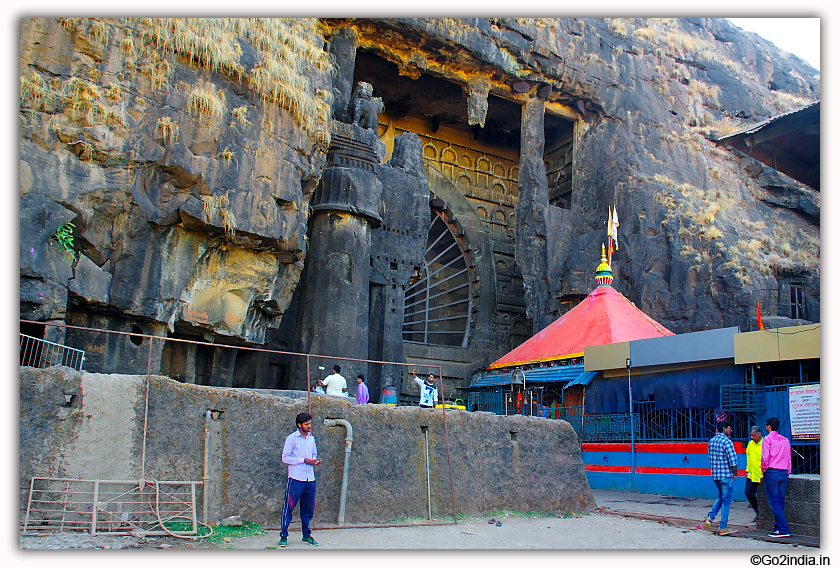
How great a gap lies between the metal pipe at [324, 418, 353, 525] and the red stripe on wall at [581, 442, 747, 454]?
22.8 feet

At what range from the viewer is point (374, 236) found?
17906 millimetres

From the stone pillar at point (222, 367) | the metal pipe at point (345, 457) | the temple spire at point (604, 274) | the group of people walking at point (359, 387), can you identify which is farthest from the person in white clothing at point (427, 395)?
the temple spire at point (604, 274)

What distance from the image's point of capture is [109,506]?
6574 mm

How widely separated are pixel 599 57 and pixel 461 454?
1866 centimetres

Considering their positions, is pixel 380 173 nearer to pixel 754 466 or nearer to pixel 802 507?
pixel 754 466

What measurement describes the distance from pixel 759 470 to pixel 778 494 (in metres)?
0.52

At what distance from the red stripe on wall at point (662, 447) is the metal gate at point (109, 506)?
8.81 metres

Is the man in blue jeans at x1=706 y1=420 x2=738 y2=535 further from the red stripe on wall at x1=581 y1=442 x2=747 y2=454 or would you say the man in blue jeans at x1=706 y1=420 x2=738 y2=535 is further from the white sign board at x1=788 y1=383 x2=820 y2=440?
the red stripe on wall at x1=581 y1=442 x2=747 y2=454

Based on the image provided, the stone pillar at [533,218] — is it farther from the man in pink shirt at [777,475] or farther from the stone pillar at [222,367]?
the man in pink shirt at [777,475]

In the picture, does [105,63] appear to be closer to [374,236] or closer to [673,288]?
[374,236]

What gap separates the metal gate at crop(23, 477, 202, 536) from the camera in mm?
6285

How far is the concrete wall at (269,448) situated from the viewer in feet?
21.6

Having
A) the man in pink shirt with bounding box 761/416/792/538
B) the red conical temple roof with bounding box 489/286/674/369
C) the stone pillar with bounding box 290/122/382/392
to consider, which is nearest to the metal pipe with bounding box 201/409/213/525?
the man in pink shirt with bounding box 761/416/792/538

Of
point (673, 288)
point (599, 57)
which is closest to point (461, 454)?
point (673, 288)
